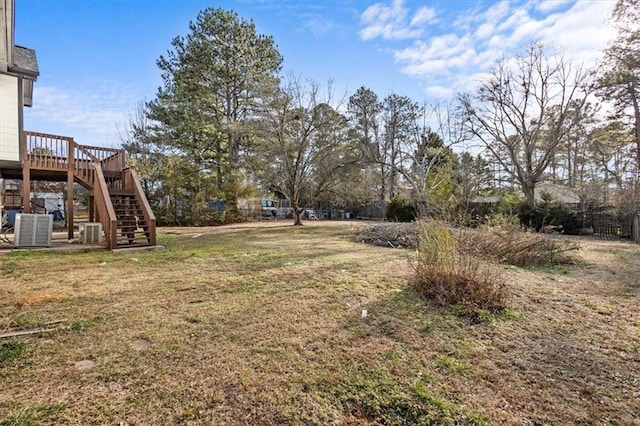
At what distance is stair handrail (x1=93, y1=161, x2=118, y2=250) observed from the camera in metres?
7.69

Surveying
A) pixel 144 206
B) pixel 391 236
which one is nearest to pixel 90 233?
pixel 144 206

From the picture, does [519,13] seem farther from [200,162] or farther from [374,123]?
[374,123]

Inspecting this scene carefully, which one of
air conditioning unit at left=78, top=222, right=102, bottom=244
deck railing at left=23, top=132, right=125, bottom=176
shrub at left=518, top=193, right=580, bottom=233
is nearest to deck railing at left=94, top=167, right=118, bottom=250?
deck railing at left=23, top=132, right=125, bottom=176

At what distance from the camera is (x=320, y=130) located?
15.7 meters

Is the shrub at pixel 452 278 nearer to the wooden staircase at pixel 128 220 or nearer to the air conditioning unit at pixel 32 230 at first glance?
the wooden staircase at pixel 128 220

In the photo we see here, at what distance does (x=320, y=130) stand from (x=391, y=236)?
8318 mm

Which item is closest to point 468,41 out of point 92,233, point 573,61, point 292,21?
point 292,21

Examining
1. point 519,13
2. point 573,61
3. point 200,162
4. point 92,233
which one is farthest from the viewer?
point 200,162

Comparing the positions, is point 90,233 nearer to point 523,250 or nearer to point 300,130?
point 300,130

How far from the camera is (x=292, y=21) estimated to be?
10.6 meters

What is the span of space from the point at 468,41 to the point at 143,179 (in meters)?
15.8

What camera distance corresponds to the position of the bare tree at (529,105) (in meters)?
16.1

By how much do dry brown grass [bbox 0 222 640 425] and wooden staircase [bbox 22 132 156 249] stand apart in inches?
143

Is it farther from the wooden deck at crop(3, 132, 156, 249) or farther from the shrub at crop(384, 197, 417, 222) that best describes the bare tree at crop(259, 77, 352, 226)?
the wooden deck at crop(3, 132, 156, 249)
